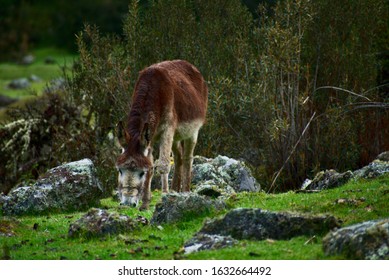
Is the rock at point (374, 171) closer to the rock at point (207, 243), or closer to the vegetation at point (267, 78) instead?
the vegetation at point (267, 78)

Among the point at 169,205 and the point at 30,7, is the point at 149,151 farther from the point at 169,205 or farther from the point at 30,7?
the point at 30,7

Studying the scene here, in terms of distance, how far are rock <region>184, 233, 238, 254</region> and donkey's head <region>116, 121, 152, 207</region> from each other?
6.73ft

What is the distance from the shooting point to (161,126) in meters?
14.1

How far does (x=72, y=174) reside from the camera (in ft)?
51.8

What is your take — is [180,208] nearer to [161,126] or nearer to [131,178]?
[131,178]

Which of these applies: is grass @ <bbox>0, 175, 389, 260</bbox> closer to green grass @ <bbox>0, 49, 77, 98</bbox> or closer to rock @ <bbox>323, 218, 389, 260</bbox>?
rock @ <bbox>323, 218, 389, 260</bbox>

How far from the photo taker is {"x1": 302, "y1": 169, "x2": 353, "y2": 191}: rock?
15.3 metres

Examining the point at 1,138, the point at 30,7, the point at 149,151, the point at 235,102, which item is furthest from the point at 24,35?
the point at 149,151

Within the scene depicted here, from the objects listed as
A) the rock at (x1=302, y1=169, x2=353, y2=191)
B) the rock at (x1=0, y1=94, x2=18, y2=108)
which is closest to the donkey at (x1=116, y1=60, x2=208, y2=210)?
the rock at (x1=302, y1=169, x2=353, y2=191)

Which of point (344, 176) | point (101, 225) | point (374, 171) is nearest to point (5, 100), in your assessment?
point (344, 176)

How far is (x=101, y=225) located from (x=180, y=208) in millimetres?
1194

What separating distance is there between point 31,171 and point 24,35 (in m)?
47.5

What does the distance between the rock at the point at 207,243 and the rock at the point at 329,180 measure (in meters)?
5.04

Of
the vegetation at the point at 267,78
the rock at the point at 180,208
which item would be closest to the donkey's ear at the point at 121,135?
the rock at the point at 180,208
